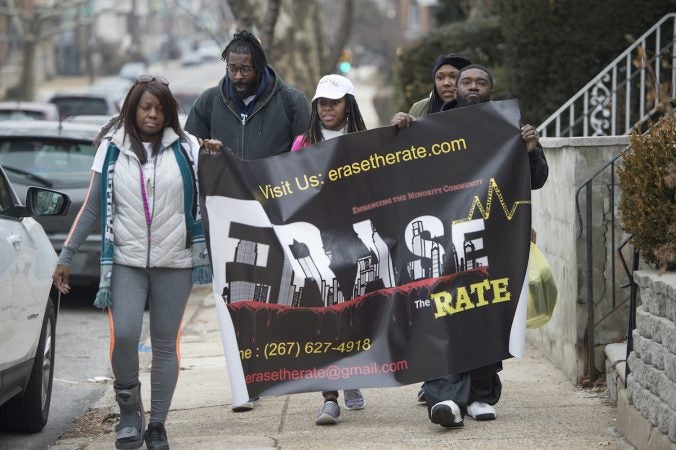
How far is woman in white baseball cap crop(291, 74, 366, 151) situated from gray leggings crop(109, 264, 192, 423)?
1.11 m

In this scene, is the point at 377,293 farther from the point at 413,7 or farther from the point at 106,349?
the point at 413,7

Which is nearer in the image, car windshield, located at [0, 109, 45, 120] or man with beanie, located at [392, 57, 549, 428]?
man with beanie, located at [392, 57, 549, 428]

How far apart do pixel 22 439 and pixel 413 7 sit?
273 feet

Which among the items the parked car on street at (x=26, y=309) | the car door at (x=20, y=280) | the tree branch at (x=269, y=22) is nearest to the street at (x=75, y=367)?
the parked car on street at (x=26, y=309)

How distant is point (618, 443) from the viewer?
581cm

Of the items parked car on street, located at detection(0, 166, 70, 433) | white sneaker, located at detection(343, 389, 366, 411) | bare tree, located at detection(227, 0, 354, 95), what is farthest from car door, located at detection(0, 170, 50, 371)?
bare tree, located at detection(227, 0, 354, 95)

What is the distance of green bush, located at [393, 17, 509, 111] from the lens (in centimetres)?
1573

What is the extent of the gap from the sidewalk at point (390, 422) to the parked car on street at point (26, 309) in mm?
333

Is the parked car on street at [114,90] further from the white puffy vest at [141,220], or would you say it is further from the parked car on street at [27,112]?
the white puffy vest at [141,220]

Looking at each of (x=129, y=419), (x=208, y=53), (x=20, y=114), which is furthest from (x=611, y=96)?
(x=208, y=53)

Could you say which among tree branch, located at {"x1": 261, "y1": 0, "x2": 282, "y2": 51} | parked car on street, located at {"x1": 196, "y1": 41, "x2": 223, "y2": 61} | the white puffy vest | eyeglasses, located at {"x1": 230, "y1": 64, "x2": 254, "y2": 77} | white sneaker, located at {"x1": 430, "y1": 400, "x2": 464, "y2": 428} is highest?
parked car on street, located at {"x1": 196, "y1": 41, "x2": 223, "y2": 61}

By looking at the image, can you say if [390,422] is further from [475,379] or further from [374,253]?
[374,253]

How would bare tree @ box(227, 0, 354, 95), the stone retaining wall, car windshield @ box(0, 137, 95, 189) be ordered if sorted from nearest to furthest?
the stone retaining wall
car windshield @ box(0, 137, 95, 189)
bare tree @ box(227, 0, 354, 95)

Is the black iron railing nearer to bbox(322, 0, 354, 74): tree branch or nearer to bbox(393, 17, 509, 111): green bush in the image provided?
bbox(393, 17, 509, 111): green bush
